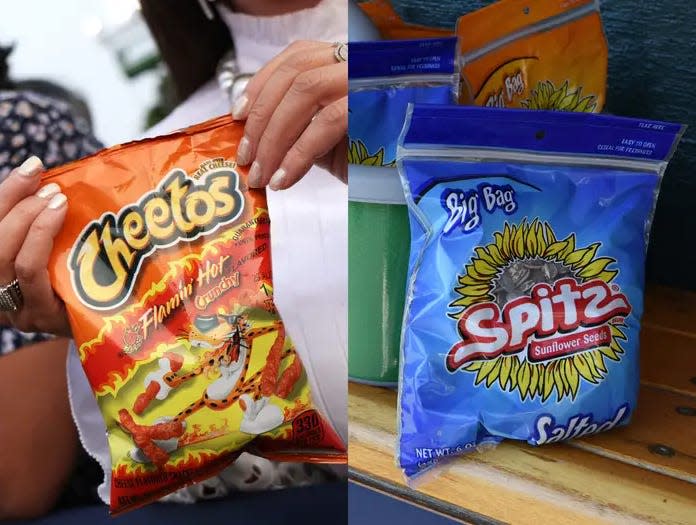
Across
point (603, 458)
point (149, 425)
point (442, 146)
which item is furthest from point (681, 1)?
point (149, 425)

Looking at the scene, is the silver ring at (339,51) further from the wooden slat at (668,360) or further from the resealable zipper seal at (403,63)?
the wooden slat at (668,360)

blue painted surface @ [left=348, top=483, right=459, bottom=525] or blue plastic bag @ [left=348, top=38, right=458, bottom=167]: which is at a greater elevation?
blue plastic bag @ [left=348, top=38, right=458, bottom=167]

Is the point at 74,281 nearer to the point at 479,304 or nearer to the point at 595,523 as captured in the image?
the point at 479,304

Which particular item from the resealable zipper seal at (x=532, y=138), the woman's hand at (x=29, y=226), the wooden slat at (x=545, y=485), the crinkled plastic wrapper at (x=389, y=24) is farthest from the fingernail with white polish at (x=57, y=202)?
the crinkled plastic wrapper at (x=389, y=24)

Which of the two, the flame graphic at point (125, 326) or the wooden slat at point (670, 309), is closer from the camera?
the flame graphic at point (125, 326)

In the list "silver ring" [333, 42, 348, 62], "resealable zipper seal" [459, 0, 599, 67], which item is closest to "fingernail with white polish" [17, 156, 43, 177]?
"silver ring" [333, 42, 348, 62]

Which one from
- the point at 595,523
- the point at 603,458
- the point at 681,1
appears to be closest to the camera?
the point at 595,523

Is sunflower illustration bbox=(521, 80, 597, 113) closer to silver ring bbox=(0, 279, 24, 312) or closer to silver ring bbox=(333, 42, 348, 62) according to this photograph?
silver ring bbox=(333, 42, 348, 62)

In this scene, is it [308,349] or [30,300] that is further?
[308,349]
